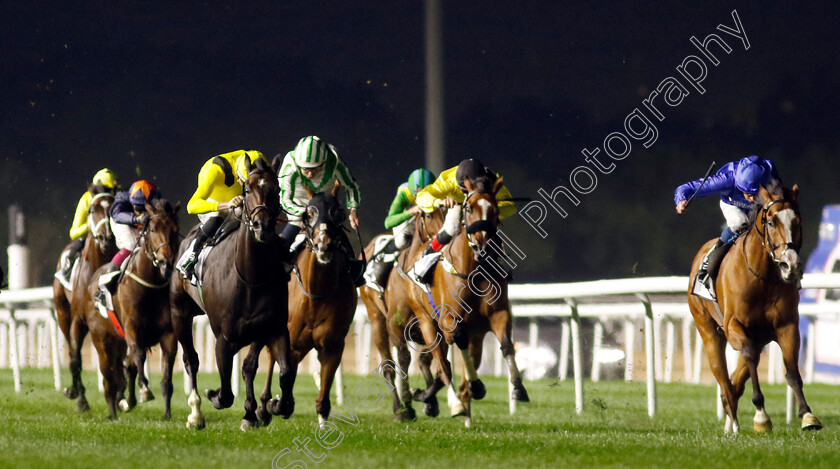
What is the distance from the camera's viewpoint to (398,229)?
980 centimetres

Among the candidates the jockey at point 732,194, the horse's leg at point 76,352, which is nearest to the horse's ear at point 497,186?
the jockey at point 732,194

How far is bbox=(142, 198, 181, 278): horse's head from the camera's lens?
307 inches

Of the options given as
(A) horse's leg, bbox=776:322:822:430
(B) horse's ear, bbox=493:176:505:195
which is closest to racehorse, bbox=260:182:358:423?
(B) horse's ear, bbox=493:176:505:195

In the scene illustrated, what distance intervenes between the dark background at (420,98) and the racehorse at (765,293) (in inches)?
841

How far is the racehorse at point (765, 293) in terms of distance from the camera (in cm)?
651

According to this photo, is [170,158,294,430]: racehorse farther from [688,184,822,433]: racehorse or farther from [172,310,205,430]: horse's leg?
[688,184,822,433]: racehorse

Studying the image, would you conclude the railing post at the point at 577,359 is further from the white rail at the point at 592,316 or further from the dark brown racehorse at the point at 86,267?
the dark brown racehorse at the point at 86,267

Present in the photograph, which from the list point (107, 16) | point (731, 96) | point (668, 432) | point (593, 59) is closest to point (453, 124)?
point (593, 59)

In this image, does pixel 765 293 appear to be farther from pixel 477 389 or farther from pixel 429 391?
pixel 429 391

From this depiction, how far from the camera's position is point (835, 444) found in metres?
5.86

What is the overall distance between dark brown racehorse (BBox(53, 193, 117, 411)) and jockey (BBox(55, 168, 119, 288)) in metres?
0.32

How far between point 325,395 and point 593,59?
25960 mm

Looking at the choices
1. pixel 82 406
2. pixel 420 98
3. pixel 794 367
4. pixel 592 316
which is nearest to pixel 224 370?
pixel 82 406

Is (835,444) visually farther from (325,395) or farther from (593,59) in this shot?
(593,59)
